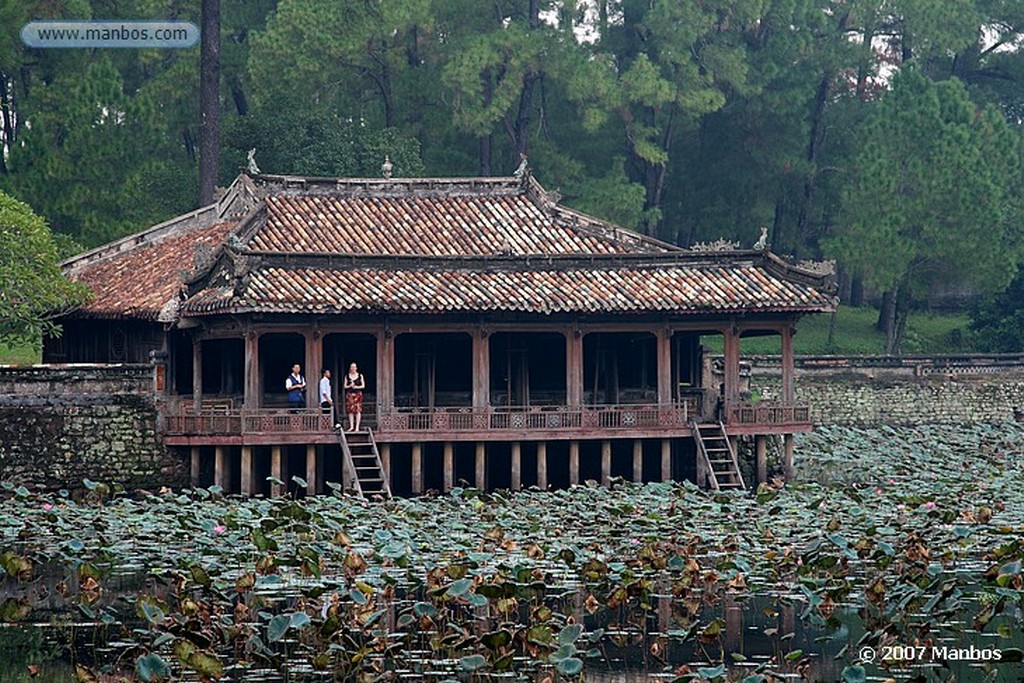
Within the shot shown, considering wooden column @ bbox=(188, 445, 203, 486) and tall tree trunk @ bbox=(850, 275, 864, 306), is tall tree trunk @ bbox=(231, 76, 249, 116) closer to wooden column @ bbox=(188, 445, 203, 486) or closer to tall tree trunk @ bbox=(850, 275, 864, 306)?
tall tree trunk @ bbox=(850, 275, 864, 306)

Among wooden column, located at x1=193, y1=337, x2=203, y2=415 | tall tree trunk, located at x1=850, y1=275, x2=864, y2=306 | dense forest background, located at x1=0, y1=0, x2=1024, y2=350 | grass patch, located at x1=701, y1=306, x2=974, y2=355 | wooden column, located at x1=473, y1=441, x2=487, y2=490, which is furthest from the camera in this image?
tall tree trunk, located at x1=850, y1=275, x2=864, y2=306

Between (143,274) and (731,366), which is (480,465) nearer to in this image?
(731,366)

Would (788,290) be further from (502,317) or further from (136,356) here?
(136,356)

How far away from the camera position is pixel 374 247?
48.8 meters

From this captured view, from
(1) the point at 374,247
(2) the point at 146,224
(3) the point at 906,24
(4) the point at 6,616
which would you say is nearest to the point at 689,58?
(3) the point at 906,24

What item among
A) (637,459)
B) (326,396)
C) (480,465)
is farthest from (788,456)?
(326,396)

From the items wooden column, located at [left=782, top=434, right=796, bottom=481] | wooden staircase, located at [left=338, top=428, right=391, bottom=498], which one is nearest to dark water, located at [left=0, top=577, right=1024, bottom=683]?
wooden staircase, located at [left=338, top=428, right=391, bottom=498]

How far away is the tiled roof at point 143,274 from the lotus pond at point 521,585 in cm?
526

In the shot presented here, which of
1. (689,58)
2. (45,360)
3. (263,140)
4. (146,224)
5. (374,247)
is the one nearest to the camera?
(374,247)

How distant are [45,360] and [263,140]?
657 inches

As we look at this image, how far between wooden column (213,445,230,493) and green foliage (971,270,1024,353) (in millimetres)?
31794

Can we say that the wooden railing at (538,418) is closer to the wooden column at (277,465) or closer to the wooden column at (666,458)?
the wooden column at (666,458)

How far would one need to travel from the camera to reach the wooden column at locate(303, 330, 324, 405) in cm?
4419

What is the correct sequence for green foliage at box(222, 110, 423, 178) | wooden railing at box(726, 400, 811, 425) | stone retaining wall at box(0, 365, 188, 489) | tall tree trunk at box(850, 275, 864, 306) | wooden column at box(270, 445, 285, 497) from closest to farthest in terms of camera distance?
wooden column at box(270, 445, 285, 497) → stone retaining wall at box(0, 365, 188, 489) → wooden railing at box(726, 400, 811, 425) → green foliage at box(222, 110, 423, 178) → tall tree trunk at box(850, 275, 864, 306)
